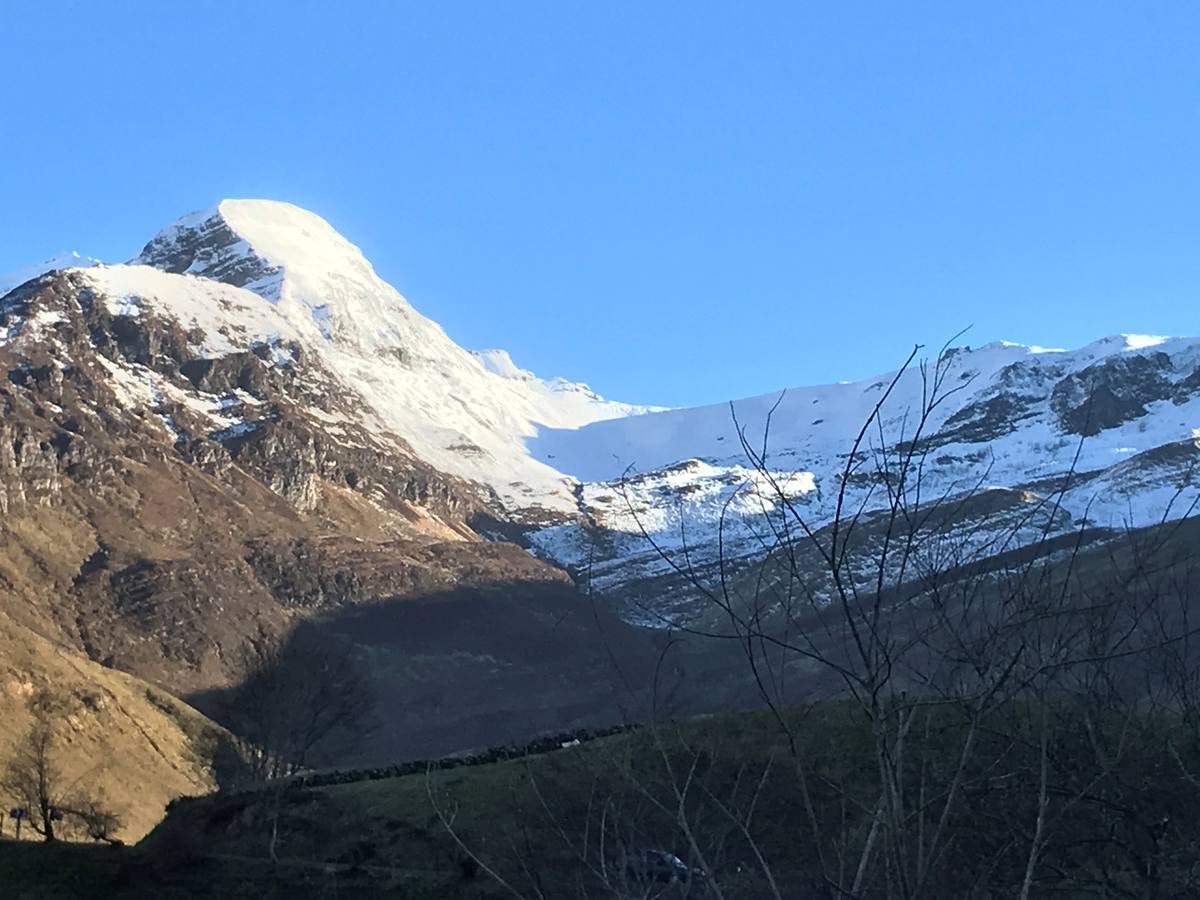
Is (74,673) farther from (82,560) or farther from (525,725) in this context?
(82,560)

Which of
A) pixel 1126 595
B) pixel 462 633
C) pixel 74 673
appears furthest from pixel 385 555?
pixel 1126 595

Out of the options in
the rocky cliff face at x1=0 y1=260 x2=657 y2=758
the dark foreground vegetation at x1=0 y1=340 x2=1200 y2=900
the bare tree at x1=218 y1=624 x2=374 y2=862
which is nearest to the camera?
the dark foreground vegetation at x1=0 y1=340 x2=1200 y2=900

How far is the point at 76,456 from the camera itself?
495ft

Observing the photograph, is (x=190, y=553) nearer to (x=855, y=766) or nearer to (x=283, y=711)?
(x=283, y=711)

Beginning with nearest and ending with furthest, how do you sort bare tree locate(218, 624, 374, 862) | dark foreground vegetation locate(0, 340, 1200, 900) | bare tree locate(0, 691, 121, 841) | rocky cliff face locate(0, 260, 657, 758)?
dark foreground vegetation locate(0, 340, 1200, 900) → bare tree locate(0, 691, 121, 841) → bare tree locate(218, 624, 374, 862) → rocky cliff face locate(0, 260, 657, 758)

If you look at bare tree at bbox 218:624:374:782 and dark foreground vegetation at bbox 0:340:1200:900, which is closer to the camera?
dark foreground vegetation at bbox 0:340:1200:900

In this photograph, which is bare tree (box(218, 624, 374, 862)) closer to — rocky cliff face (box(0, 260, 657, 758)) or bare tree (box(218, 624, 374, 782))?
bare tree (box(218, 624, 374, 782))

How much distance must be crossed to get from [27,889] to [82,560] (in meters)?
120

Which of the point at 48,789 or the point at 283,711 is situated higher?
the point at 283,711

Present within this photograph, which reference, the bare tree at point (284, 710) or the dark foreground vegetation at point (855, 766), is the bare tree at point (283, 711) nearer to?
the bare tree at point (284, 710)

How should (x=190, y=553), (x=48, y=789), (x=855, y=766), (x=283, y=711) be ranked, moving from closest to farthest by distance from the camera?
(x=855, y=766)
(x=48, y=789)
(x=283, y=711)
(x=190, y=553)

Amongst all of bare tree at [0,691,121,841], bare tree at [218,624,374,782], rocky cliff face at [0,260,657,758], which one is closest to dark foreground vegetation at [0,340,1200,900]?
bare tree at [218,624,374,782]

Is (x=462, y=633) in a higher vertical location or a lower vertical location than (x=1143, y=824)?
lower

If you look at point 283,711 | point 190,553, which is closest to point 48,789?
point 283,711
